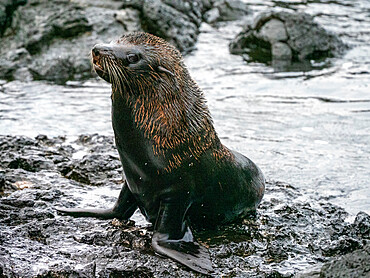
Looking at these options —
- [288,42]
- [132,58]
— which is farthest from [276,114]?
[132,58]

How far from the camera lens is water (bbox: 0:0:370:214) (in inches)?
282

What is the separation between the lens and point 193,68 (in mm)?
12242

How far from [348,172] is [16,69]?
6.95m

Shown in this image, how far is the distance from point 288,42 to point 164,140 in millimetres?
9274

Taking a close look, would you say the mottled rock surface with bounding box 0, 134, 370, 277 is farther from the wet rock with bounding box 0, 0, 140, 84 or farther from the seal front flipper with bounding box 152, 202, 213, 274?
the wet rock with bounding box 0, 0, 140, 84

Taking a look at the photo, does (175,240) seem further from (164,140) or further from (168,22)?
(168,22)

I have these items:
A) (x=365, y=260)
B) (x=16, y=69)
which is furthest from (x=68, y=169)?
(x=16, y=69)

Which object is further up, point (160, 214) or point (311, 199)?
point (160, 214)

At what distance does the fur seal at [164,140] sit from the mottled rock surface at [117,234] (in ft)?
0.73

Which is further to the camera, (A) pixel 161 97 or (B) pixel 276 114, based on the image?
(B) pixel 276 114

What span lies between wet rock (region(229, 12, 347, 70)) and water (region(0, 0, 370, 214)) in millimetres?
441

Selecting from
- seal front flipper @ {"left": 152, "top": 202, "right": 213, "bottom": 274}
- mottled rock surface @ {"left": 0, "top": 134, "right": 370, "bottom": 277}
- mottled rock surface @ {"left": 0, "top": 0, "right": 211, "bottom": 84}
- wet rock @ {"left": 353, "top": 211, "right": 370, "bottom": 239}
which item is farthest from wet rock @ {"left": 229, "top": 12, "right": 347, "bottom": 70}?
seal front flipper @ {"left": 152, "top": 202, "right": 213, "bottom": 274}

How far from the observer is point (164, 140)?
4477 millimetres

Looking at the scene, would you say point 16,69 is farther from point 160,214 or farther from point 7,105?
point 160,214
